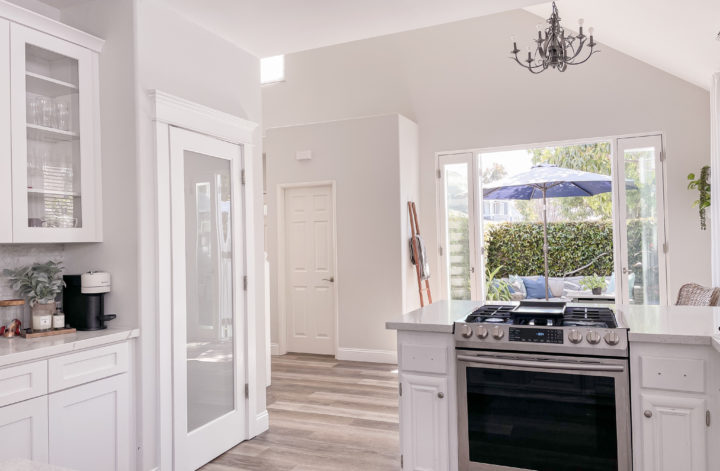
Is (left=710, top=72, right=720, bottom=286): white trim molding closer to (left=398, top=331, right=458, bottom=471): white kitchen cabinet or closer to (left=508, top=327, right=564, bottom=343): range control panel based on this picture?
(left=508, top=327, right=564, bottom=343): range control panel

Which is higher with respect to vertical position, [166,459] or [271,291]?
[271,291]

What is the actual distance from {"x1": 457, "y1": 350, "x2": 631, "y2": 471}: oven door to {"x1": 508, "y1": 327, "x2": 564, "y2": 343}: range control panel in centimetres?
8

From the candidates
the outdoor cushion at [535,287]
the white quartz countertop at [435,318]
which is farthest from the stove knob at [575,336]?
the outdoor cushion at [535,287]

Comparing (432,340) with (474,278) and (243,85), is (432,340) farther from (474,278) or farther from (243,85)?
(474,278)

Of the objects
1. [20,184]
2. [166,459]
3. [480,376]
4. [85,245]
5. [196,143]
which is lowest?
[166,459]

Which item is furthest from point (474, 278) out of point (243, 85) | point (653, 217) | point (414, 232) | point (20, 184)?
point (20, 184)

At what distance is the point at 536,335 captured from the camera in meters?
2.55

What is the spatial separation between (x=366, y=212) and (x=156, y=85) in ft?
11.0

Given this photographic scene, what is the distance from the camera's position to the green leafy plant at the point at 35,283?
2732mm

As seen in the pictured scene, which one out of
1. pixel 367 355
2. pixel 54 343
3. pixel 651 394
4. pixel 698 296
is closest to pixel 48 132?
pixel 54 343

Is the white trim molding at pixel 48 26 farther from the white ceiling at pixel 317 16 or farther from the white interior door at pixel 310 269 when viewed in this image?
the white interior door at pixel 310 269

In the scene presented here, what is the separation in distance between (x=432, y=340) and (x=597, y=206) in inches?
292

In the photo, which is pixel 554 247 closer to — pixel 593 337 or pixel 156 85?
pixel 593 337

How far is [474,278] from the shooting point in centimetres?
638
